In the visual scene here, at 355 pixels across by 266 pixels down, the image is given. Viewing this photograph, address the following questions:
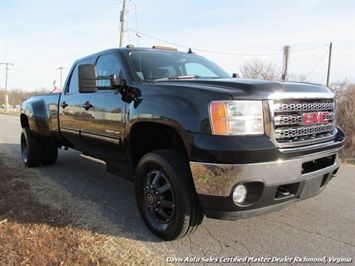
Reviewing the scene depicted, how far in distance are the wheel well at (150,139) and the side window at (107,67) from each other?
0.85 meters

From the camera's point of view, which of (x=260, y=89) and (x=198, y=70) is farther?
(x=198, y=70)

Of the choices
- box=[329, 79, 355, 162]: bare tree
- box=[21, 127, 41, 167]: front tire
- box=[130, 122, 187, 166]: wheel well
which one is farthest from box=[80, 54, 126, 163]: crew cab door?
box=[329, 79, 355, 162]: bare tree

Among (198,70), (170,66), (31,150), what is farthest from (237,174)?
(31,150)

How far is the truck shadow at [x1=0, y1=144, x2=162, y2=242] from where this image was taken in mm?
3598

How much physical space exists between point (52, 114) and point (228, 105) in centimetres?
389

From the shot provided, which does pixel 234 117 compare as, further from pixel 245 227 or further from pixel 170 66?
pixel 170 66

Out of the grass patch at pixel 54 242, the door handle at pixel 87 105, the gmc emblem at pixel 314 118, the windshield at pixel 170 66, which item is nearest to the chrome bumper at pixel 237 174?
the gmc emblem at pixel 314 118

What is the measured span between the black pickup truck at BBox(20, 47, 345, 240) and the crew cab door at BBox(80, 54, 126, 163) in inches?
0.5

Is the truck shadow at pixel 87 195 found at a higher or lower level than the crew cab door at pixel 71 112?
lower

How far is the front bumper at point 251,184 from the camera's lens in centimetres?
263

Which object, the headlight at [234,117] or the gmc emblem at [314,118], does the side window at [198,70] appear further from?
the headlight at [234,117]

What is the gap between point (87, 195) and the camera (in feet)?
15.6

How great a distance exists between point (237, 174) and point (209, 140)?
0.34 m

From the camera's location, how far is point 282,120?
279 cm
